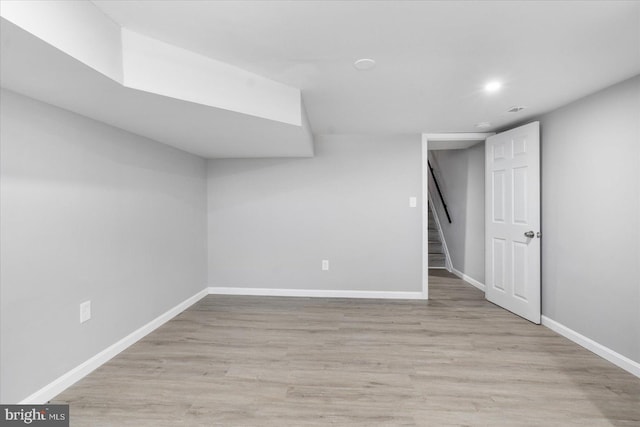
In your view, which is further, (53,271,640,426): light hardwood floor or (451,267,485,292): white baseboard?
(451,267,485,292): white baseboard

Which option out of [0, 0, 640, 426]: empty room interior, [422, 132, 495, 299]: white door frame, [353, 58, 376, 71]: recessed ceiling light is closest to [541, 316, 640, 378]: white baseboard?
[0, 0, 640, 426]: empty room interior

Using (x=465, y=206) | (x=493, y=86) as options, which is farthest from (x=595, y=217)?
(x=465, y=206)

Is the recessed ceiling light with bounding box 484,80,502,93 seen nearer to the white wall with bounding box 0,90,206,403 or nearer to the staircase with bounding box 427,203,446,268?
the white wall with bounding box 0,90,206,403

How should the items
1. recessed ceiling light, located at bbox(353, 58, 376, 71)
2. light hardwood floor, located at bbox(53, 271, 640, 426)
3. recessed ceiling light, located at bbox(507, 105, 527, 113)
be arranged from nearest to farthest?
light hardwood floor, located at bbox(53, 271, 640, 426), recessed ceiling light, located at bbox(353, 58, 376, 71), recessed ceiling light, located at bbox(507, 105, 527, 113)

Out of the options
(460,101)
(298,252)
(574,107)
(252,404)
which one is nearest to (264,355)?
(252,404)

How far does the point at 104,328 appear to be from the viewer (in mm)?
2320

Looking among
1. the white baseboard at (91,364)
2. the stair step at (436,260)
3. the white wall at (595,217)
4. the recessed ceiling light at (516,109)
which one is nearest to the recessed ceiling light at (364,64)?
the recessed ceiling light at (516,109)

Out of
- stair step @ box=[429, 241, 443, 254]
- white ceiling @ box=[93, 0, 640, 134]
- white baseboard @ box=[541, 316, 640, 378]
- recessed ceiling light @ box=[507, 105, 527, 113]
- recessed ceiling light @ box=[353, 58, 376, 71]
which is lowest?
white baseboard @ box=[541, 316, 640, 378]

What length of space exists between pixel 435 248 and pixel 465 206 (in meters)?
1.30

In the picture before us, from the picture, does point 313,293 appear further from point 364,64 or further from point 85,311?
point 364,64

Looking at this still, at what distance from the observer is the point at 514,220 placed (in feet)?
10.8

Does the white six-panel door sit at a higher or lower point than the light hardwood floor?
higher

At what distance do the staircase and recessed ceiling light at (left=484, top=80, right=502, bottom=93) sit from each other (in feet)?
12.5

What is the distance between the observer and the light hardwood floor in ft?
5.70
